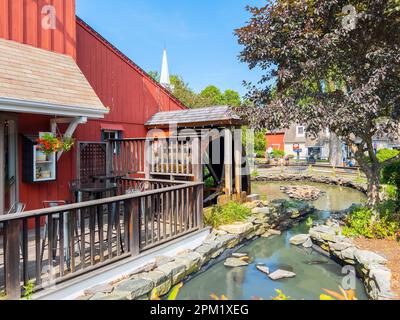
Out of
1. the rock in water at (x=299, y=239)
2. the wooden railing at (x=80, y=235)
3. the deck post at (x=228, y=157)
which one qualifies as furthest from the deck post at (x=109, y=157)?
the rock in water at (x=299, y=239)

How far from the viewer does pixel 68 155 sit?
6.73m

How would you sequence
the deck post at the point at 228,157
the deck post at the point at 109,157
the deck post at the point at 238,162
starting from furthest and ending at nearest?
the deck post at the point at 238,162 < the deck post at the point at 228,157 < the deck post at the point at 109,157

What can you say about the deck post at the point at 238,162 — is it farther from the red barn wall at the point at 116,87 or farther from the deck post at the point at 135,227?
the deck post at the point at 135,227

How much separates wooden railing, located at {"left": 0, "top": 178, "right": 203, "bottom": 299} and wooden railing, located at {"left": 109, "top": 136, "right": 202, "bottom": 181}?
0.44 metres

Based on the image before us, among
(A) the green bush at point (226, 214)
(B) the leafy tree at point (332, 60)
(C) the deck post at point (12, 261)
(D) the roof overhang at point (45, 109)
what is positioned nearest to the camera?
(C) the deck post at point (12, 261)

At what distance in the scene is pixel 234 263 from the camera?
5727 millimetres

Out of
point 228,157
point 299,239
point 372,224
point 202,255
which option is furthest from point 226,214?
point 372,224

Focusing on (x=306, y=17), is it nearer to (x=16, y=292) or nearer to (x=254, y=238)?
(x=254, y=238)

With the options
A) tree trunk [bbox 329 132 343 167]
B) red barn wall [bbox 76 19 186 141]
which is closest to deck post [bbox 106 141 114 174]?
red barn wall [bbox 76 19 186 141]

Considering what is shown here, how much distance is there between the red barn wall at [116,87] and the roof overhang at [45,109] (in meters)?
2.01

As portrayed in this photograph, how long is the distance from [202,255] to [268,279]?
1217mm

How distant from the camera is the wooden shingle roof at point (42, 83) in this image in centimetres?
474

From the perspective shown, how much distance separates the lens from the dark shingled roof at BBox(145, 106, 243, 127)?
8.15m

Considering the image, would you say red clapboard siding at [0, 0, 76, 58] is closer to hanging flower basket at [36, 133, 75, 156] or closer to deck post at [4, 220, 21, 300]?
hanging flower basket at [36, 133, 75, 156]
